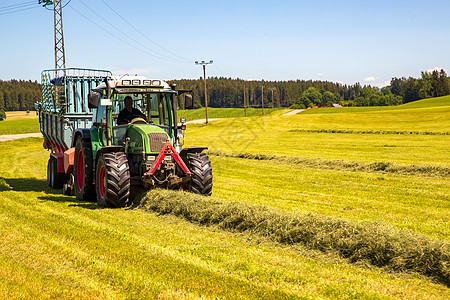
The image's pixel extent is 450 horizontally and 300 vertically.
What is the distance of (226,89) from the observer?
15300 centimetres

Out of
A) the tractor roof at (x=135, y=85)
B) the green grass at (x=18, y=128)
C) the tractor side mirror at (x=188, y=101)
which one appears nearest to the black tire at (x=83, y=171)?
the tractor roof at (x=135, y=85)

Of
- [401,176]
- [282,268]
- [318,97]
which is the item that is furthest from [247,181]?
[318,97]

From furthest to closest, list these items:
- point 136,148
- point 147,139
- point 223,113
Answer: point 223,113 < point 136,148 < point 147,139

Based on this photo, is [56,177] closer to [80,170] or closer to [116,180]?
[80,170]

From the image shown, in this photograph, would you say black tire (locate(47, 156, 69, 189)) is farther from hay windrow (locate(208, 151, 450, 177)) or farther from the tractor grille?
hay windrow (locate(208, 151, 450, 177))

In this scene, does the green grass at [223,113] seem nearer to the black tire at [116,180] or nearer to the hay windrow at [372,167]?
the hay windrow at [372,167]

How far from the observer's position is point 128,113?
11180mm

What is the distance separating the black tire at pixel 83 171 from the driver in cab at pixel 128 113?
3.81 ft

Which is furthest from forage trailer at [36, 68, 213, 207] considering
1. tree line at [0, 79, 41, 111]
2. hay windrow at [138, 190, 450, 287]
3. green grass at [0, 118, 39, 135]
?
tree line at [0, 79, 41, 111]

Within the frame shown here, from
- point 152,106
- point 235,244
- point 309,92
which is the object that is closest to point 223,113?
point 309,92

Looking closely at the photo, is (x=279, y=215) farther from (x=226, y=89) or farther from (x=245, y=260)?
(x=226, y=89)

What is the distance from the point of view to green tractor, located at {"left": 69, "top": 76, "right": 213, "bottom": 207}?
10055 millimetres

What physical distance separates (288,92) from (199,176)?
158m

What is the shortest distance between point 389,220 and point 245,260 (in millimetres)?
3765
